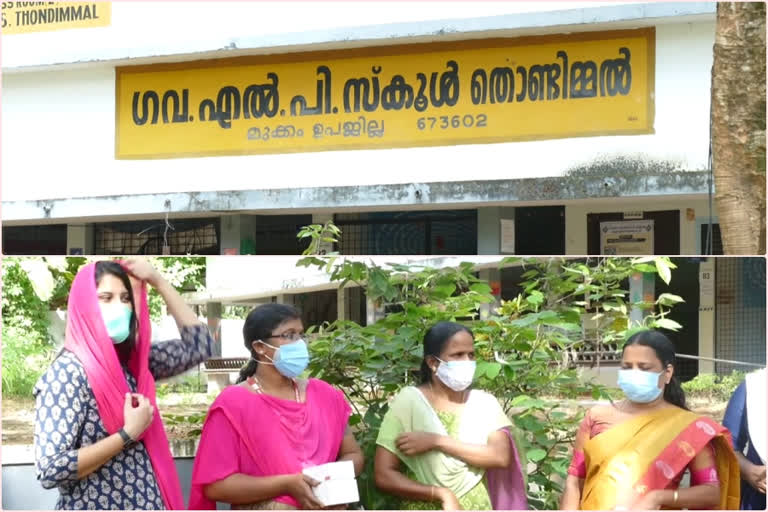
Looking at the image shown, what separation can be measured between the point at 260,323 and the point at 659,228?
7.65 metres

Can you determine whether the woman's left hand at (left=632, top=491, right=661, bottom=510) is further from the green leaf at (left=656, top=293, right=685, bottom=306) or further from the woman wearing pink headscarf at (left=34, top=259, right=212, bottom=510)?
the woman wearing pink headscarf at (left=34, top=259, right=212, bottom=510)

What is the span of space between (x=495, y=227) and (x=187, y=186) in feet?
10.2

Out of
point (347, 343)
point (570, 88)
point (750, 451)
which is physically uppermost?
point (570, 88)

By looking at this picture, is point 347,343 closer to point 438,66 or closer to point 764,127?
point 764,127

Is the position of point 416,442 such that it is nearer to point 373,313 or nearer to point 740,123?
point 373,313

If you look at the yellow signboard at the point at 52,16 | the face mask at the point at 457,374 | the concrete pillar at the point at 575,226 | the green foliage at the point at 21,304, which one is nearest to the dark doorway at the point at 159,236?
the yellow signboard at the point at 52,16

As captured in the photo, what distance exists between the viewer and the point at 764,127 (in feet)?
17.3

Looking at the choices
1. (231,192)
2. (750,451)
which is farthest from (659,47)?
(750,451)

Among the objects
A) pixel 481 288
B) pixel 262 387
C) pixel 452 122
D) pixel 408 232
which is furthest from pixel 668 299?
pixel 408 232

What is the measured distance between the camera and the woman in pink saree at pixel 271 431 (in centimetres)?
332

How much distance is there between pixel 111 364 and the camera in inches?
130

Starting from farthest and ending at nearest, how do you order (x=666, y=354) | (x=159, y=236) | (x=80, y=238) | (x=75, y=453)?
(x=80, y=238) → (x=159, y=236) → (x=666, y=354) → (x=75, y=453)

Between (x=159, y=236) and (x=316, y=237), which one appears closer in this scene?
(x=316, y=237)

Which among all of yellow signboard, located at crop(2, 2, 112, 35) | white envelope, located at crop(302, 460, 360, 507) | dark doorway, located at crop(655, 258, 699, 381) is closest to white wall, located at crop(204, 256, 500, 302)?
white envelope, located at crop(302, 460, 360, 507)
